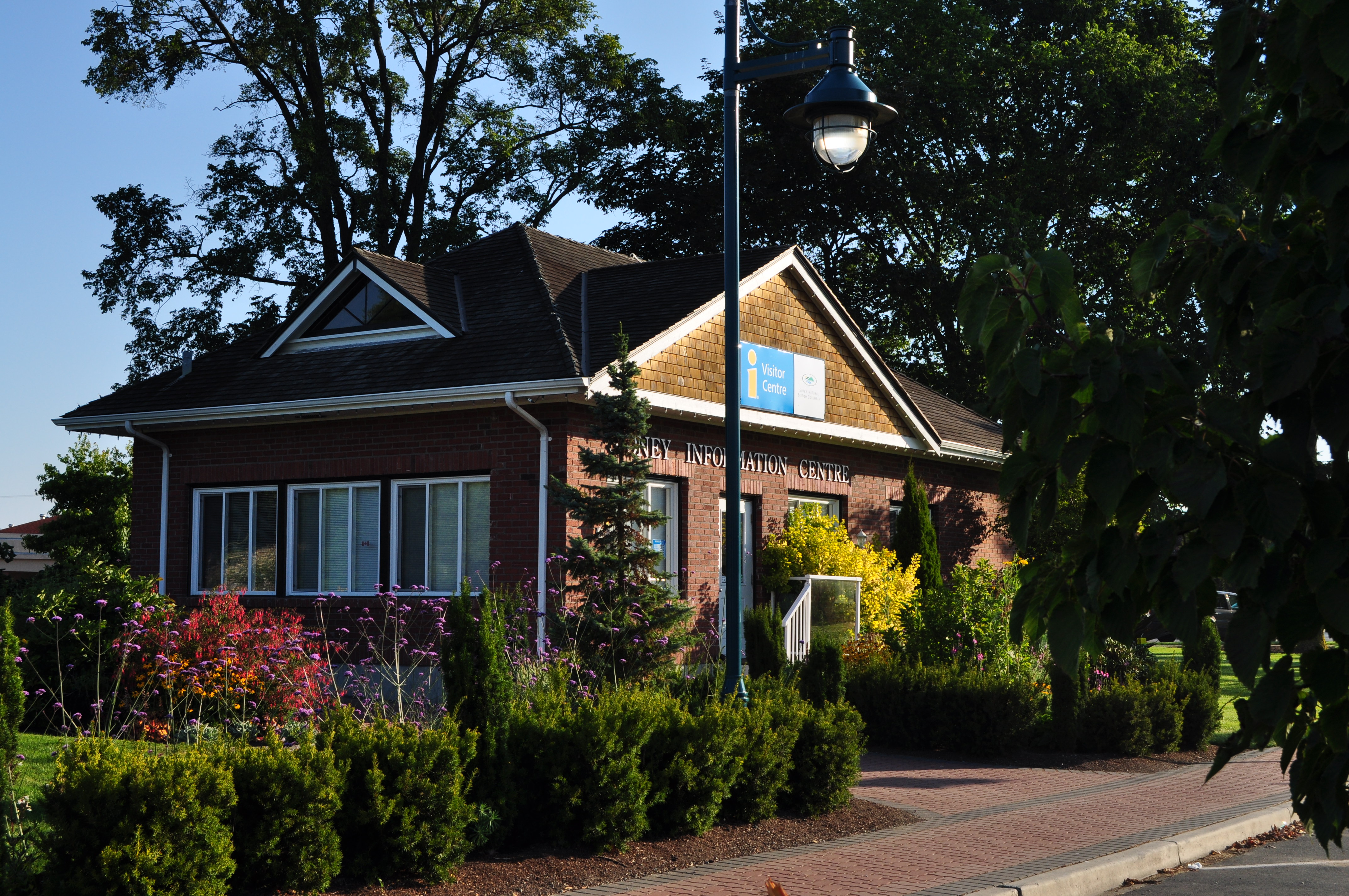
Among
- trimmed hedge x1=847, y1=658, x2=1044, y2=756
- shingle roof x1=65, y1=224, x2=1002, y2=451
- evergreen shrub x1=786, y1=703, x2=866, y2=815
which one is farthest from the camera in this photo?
shingle roof x1=65, y1=224, x2=1002, y2=451

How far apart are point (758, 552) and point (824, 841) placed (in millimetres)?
9683

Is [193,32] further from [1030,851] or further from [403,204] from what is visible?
[1030,851]

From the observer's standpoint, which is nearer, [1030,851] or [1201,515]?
[1201,515]

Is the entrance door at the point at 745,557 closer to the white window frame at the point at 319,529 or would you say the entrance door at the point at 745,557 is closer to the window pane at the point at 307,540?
the white window frame at the point at 319,529

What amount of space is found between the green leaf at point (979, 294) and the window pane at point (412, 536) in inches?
585

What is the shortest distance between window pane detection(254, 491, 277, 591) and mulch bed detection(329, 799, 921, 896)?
10.8 metres

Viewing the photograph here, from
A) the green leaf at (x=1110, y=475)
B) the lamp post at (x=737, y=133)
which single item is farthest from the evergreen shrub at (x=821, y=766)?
the green leaf at (x=1110, y=475)

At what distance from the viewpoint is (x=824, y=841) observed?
890 centimetres

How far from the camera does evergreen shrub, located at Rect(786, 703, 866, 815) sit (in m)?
9.62

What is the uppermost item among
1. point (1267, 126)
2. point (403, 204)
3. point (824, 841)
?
point (403, 204)

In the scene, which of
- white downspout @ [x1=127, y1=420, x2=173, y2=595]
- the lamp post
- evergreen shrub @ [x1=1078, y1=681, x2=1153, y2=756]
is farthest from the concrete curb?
white downspout @ [x1=127, y1=420, x2=173, y2=595]

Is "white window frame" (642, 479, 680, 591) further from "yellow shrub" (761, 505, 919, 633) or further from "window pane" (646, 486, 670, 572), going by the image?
"yellow shrub" (761, 505, 919, 633)

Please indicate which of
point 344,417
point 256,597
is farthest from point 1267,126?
point 256,597

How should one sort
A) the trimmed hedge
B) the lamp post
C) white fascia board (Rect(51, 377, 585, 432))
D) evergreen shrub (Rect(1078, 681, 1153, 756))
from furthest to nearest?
1. white fascia board (Rect(51, 377, 585, 432))
2. evergreen shrub (Rect(1078, 681, 1153, 756))
3. the trimmed hedge
4. the lamp post
